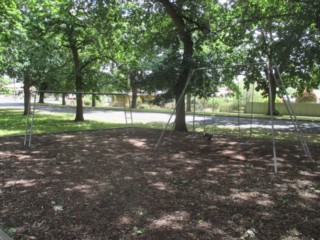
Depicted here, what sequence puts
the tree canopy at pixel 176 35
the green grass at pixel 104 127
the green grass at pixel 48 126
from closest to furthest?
1. the tree canopy at pixel 176 35
2. the green grass at pixel 104 127
3. the green grass at pixel 48 126

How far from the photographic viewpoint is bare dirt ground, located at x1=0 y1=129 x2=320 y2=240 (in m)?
3.98

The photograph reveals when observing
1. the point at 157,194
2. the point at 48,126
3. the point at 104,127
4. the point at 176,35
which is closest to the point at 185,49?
the point at 176,35

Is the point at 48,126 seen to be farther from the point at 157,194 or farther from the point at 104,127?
the point at 157,194

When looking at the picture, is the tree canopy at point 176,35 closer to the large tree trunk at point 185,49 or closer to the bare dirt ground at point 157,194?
the large tree trunk at point 185,49

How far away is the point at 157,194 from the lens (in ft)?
17.5

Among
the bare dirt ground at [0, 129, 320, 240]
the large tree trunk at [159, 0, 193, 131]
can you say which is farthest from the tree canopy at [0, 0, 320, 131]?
the bare dirt ground at [0, 129, 320, 240]

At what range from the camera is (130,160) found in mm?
8070

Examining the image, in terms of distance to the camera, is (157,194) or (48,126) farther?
(48,126)

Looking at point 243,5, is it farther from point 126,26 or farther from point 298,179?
point 298,179

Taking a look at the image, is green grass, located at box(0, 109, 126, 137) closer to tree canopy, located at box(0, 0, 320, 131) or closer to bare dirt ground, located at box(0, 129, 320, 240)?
tree canopy, located at box(0, 0, 320, 131)

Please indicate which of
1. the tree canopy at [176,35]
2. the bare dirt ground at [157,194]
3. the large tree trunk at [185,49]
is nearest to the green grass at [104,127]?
the large tree trunk at [185,49]

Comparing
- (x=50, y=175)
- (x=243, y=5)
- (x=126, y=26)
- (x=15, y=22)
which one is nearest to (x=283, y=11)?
(x=243, y=5)

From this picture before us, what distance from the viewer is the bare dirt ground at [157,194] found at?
13.1 feet

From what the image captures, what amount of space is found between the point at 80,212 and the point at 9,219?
2.90ft
